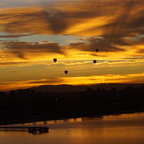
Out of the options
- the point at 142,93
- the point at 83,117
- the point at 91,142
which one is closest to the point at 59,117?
the point at 83,117

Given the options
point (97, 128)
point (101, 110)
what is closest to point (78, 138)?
point (97, 128)

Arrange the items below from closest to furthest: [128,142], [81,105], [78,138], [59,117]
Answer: [128,142], [78,138], [59,117], [81,105]

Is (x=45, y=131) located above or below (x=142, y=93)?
below

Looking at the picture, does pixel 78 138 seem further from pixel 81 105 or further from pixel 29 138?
pixel 81 105

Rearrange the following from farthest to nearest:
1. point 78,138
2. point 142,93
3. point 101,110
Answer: point 142,93
point 101,110
point 78,138

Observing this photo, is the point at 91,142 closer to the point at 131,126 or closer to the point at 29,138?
the point at 29,138

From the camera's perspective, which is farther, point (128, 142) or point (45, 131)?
point (45, 131)

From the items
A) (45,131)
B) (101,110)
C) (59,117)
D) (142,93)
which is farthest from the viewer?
(142,93)

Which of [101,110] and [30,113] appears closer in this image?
[30,113]

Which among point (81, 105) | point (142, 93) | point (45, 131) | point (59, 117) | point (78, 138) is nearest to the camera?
point (78, 138)
